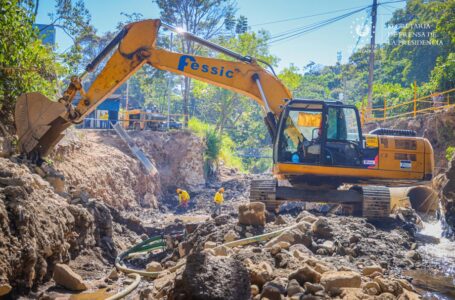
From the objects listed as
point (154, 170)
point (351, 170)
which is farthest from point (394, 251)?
point (154, 170)

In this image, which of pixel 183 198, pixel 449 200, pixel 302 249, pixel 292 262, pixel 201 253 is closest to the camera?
pixel 201 253

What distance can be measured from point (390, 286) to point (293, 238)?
2549mm

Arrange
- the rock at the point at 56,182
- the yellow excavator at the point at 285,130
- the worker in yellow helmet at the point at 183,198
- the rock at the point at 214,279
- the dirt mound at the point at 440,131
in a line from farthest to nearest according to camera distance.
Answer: the worker in yellow helmet at the point at 183,198 < the dirt mound at the point at 440,131 < the yellow excavator at the point at 285,130 < the rock at the point at 56,182 < the rock at the point at 214,279

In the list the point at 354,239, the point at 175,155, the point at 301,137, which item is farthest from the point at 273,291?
the point at 175,155

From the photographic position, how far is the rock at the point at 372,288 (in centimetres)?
516

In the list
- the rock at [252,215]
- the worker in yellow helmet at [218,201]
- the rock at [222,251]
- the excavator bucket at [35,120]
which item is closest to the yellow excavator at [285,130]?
the excavator bucket at [35,120]

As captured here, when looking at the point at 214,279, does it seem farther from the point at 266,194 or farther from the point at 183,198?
the point at 183,198

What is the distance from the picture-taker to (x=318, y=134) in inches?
444

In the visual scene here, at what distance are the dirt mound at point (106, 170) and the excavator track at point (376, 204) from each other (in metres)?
9.31

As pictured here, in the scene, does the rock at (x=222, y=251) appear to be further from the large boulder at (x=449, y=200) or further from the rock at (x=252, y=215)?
the large boulder at (x=449, y=200)

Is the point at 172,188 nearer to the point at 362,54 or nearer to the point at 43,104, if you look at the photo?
the point at 43,104

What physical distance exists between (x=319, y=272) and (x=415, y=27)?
36060mm

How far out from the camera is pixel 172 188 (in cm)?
2725

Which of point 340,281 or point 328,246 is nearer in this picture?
point 340,281
